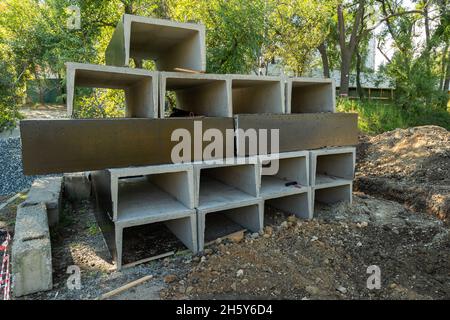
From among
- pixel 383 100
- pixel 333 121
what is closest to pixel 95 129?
pixel 333 121

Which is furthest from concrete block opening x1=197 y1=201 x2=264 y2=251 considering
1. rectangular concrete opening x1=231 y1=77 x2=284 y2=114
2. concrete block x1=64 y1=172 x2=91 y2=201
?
concrete block x1=64 y1=172 x2=91 y2=201

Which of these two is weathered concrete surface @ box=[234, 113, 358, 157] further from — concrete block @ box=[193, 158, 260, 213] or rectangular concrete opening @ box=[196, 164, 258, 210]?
rectangular concrete opening @ box=[196, 164, 258, 210]

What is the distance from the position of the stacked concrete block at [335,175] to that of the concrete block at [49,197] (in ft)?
11.0

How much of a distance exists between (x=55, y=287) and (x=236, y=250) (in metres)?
1.66

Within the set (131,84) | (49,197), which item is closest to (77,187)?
(49,197)

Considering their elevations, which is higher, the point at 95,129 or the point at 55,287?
the point at 95,129

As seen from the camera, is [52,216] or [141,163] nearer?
[141,163]

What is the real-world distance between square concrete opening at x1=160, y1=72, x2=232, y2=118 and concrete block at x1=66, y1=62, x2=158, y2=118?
0.10m

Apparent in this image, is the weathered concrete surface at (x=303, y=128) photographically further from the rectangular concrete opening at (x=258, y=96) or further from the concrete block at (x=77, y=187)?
the concrete block at (x=77, y=187)

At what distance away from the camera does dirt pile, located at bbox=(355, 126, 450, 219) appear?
4906 millimetres

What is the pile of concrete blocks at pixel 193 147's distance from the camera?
2988 millimetres

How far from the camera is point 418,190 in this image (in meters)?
5.08
